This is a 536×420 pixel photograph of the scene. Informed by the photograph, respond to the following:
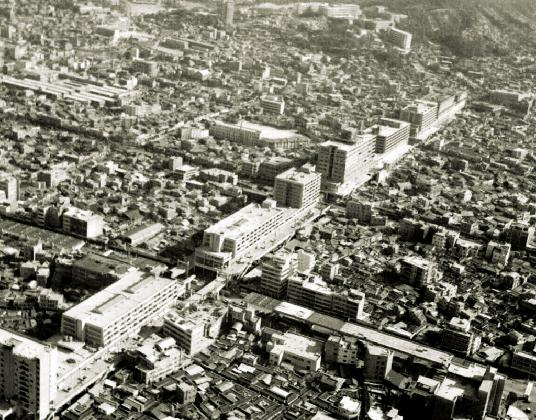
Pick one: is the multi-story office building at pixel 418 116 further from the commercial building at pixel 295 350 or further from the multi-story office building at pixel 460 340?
the commercial building at pixel 295 350

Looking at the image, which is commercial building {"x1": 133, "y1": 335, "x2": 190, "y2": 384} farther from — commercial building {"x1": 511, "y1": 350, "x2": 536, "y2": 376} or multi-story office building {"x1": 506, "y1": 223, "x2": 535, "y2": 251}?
multi-story office building {"x1": 506, "y1": 223, "x2": 535, "y2": 251}

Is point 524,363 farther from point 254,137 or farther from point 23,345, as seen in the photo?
point 254,137

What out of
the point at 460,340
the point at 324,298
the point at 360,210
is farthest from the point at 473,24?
the point at 460,340

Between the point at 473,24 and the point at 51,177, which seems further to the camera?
the point at 473,24

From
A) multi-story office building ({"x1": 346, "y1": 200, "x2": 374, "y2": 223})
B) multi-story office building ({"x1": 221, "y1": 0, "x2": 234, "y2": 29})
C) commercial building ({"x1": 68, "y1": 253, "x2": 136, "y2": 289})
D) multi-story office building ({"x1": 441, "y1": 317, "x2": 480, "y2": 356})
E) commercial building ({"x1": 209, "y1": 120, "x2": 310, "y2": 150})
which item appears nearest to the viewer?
multi-story office building ({"x1": 441, "y1": 317, "x2": 480, "y2": 356})

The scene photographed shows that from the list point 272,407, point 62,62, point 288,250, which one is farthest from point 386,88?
point 272,407

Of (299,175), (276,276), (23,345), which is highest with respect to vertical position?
(23,345)

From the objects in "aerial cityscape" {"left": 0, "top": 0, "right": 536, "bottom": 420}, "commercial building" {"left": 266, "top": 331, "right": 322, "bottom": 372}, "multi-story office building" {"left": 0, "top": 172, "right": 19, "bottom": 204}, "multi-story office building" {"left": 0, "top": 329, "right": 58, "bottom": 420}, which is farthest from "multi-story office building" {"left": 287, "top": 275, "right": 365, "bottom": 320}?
"multi-story office building" {"left": 0, "top": 172, "right": 19, "bottom": 204}
